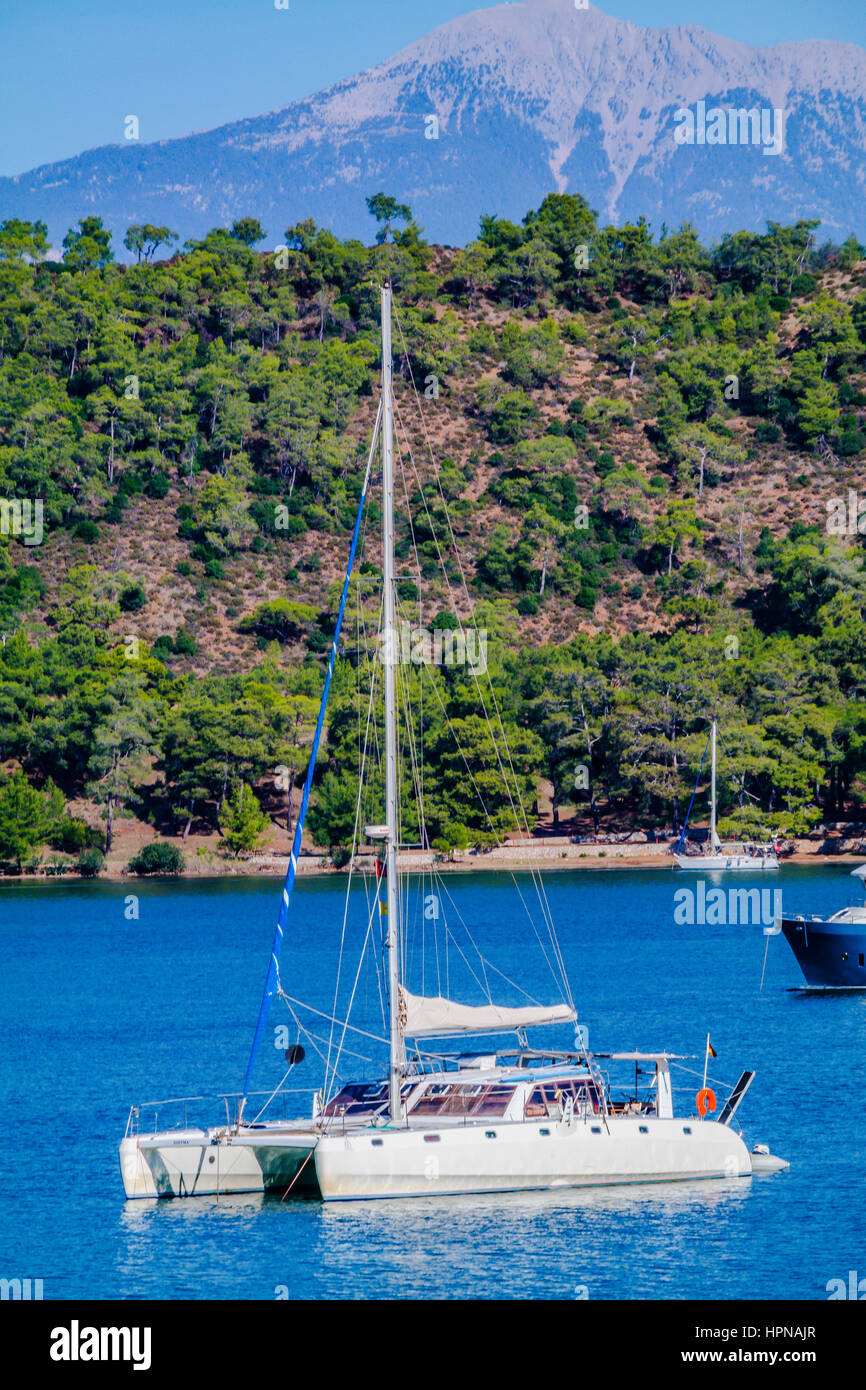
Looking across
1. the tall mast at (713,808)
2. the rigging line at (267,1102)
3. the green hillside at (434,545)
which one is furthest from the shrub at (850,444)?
the rigging line at (267,1102)

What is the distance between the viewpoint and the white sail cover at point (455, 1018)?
37.5m

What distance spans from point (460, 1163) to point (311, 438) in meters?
133

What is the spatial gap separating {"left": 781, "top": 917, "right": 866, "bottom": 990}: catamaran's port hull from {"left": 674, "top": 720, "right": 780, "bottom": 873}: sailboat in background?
43.8 m

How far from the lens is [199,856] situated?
11588cm

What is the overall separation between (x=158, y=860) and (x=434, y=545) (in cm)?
6506

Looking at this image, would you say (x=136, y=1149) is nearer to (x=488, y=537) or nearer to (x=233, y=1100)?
(x=233, y=1100)

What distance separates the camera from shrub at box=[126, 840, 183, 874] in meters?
114

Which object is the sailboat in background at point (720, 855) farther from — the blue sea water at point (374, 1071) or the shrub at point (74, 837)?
the shrub at point (74, 837)

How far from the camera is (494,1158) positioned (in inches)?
1396

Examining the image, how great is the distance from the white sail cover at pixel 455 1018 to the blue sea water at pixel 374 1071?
3.60m

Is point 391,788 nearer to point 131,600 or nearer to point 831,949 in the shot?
point 831,949

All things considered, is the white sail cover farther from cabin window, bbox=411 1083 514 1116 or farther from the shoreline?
the shoreline

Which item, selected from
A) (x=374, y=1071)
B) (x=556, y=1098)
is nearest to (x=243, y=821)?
(x=374, y=1071)
